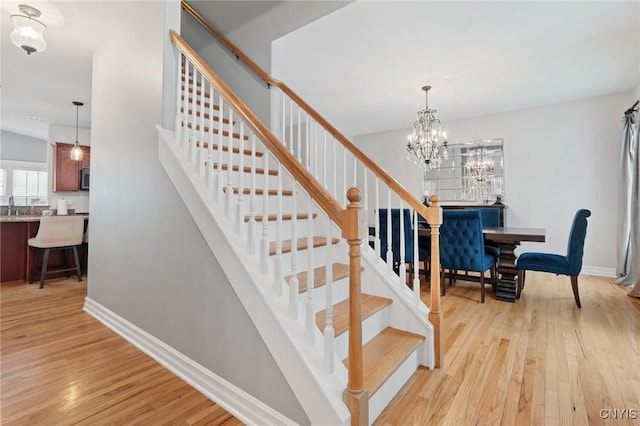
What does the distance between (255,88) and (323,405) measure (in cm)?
297

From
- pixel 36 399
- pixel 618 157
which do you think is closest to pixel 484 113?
pixel 618 157

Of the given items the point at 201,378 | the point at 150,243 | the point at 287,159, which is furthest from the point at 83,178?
the point at 287,159

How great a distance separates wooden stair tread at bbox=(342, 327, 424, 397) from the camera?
148 centimetres

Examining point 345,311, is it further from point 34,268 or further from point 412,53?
point 34,268

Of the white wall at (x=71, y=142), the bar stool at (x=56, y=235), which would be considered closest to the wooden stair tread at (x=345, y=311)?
the bar stool at (x=56, y=235)

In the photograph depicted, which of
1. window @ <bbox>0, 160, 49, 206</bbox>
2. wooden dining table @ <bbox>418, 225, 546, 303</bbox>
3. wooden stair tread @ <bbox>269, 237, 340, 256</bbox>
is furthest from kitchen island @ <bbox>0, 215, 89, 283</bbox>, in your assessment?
wooden dining table @ <bbox>418, 225, 546, 303</bbox>

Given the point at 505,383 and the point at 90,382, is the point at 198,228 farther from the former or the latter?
the point at 505,383

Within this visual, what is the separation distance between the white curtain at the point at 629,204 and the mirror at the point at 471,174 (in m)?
1.49

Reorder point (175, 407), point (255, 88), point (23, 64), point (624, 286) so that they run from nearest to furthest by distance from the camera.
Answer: point (175, 407) < point (255, 88) < point (23, 64) < point (624, 286)

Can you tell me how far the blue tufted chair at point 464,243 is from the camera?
315 centimetres

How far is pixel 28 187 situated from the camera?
22.9 feet

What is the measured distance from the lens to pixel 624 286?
3.76 metres

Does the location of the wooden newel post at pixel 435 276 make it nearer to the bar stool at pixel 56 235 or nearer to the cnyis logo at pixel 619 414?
the cnyis logo at pixel 619 414

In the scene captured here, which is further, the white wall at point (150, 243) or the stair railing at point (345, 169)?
the stair railing at point (345, 169)
